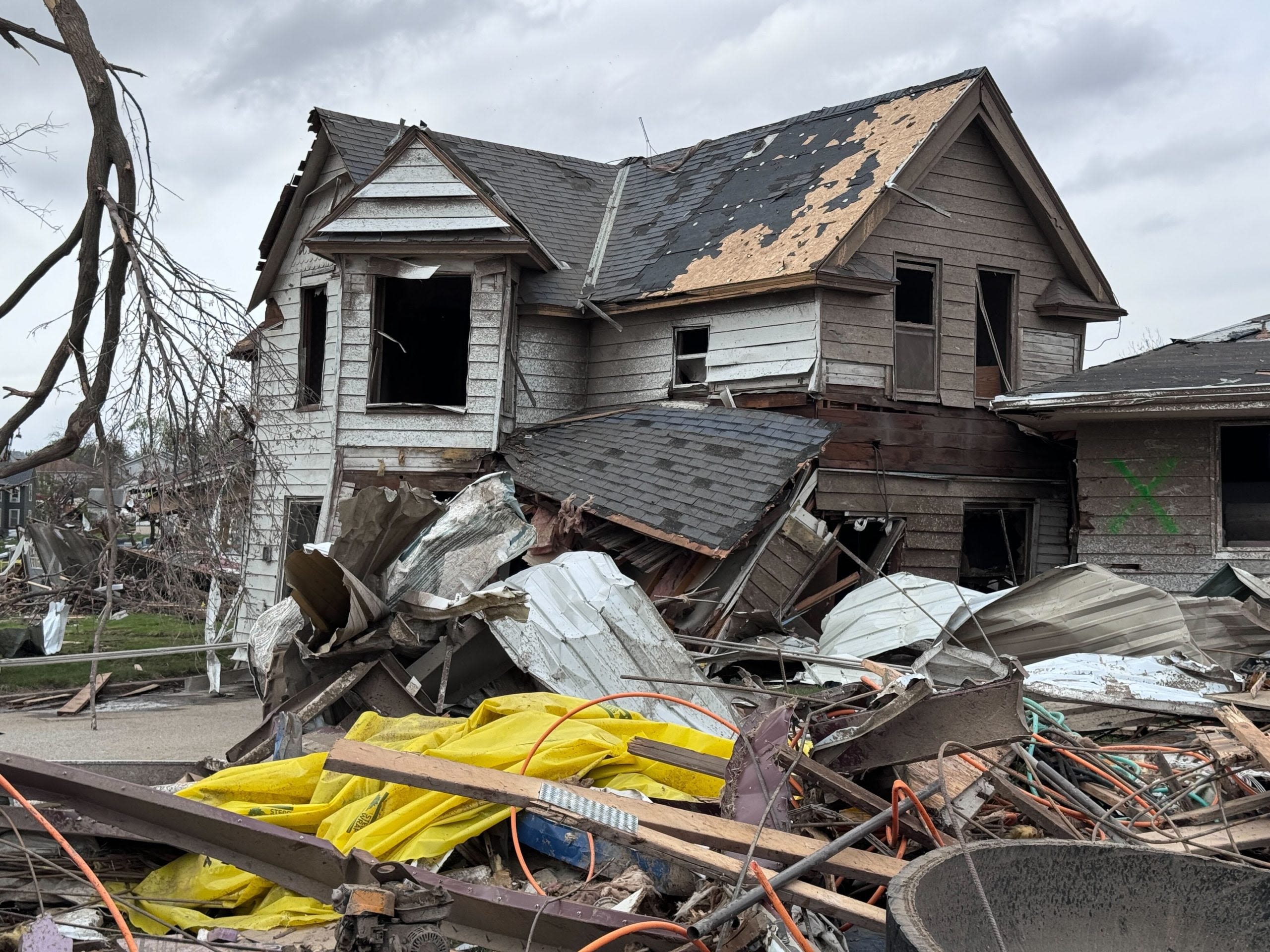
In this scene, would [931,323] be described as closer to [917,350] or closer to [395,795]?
[917,350]

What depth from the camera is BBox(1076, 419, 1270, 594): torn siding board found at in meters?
12.0

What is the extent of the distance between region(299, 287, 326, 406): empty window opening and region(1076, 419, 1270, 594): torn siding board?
32.1 feet

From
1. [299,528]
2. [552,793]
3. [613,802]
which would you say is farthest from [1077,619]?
[299,528]

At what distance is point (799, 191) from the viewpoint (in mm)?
13766

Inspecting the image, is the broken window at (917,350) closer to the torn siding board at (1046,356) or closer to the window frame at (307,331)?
the torn siding board at (1046,356)

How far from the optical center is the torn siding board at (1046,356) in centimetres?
1448

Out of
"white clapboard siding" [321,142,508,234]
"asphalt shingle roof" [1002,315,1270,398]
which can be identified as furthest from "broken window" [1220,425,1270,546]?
"white clapboard siding" [321,142,508,234]

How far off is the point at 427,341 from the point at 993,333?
8885 mm

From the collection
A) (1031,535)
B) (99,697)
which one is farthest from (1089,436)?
(99,697)

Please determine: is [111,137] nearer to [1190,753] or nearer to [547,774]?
[547,774]

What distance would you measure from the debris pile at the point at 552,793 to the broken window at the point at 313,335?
25.0 ft

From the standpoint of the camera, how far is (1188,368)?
12.5 meters

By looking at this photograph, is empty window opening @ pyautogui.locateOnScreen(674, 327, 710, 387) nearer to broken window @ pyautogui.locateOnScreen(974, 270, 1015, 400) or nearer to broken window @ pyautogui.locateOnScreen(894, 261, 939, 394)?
broken window @ pyautogui.locateOnScreen(894, 261, 939, 394)

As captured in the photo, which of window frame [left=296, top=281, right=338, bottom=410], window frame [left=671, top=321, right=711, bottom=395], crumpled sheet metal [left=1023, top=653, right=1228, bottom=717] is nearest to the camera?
crumpled sheet metal [left=1023, top=653, right=1228, bottom=717]
